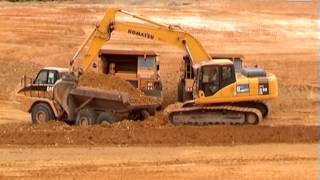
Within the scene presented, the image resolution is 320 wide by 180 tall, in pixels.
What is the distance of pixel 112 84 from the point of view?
22.2m

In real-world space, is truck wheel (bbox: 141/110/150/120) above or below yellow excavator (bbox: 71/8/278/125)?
below

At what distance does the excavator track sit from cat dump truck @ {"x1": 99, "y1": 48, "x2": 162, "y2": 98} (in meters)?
1.92

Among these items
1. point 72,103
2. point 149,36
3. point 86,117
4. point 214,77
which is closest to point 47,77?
point 72,103

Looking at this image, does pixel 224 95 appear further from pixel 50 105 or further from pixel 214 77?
pixel 50 105

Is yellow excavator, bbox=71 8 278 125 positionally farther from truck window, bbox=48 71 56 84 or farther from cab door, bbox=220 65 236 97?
truck window, bbox=48 71 56 84

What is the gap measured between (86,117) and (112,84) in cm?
156

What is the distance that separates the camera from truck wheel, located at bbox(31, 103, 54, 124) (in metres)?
21.7

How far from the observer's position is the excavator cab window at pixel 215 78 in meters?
21.3

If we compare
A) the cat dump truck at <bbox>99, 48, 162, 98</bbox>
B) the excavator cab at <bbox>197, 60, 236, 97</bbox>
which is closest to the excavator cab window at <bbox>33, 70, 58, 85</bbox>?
the cat dump truck at <bbox>99, 48, 162, 98</bbox>

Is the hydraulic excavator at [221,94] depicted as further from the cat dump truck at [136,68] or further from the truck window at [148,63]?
the truck window at [148,63]

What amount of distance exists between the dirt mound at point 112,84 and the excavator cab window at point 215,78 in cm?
178

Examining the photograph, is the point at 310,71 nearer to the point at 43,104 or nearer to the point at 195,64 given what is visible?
the point at 195,64

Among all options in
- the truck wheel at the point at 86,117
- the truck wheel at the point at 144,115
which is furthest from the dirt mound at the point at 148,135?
the truck wheel at the point at 144,115

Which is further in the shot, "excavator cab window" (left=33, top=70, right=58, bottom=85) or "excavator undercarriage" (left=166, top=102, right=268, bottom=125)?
"excavator cab window" (left=33, top=70, right=58, bottom=85)
